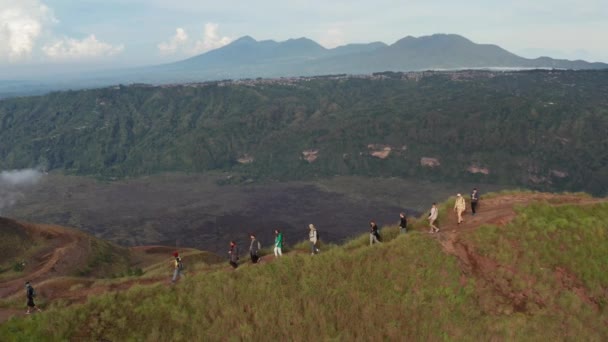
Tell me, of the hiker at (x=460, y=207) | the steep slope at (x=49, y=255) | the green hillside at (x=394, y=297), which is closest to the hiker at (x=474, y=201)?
the hiker at (x=460, y=207)

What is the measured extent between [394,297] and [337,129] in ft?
379

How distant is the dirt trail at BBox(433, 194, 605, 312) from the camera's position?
17219mm

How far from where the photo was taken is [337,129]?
431 ft

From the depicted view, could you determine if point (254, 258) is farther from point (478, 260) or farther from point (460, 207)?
point (460, 207)

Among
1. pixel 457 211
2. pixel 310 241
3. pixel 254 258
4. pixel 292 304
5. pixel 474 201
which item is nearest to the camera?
pixel 292 304

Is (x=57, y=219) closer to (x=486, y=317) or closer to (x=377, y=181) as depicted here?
(x=377, y=181)

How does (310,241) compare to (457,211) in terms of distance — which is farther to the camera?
(457,211)

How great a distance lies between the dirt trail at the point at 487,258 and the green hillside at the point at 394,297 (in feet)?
0.17

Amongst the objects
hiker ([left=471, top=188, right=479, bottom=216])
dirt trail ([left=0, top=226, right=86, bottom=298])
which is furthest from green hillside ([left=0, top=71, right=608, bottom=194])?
hiker ([left=471, top=188, right=479, bottom=216])

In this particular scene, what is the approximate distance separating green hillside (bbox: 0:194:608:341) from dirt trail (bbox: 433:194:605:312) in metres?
0.05

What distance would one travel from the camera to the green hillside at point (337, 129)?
348 ft

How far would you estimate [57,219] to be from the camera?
3445 inches

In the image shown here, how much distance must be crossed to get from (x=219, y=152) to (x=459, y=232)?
121992 millimetres

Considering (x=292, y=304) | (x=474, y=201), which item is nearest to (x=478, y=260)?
(x=474, y=201)
